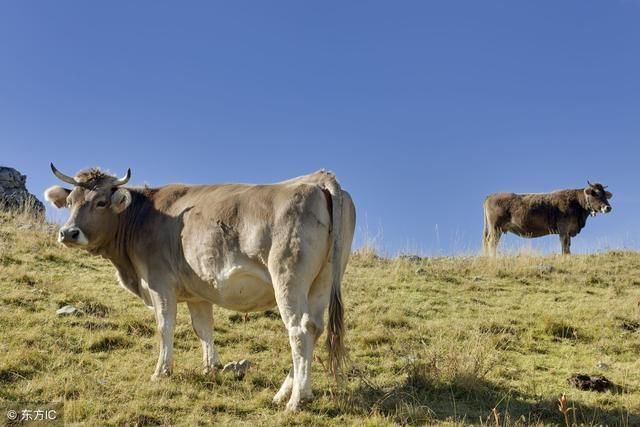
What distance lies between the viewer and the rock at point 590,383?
27.6 ft

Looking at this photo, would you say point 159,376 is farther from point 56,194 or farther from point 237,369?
point 56,194

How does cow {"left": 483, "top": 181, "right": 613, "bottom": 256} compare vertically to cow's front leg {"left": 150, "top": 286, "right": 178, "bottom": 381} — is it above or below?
above

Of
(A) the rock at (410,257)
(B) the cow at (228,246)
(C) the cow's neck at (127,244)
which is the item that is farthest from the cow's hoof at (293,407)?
(A) the rock at (410,257)

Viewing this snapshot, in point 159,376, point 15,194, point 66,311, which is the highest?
point 15,194

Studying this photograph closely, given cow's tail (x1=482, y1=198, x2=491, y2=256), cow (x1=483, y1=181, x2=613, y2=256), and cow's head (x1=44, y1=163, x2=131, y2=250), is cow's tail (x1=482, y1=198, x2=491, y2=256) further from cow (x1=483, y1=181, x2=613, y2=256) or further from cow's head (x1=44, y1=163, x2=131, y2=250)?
cow's head (x1=44, y1=163, x2=131, y2=250)

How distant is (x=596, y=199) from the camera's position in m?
24.0

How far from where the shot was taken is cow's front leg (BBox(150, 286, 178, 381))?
8.28 m

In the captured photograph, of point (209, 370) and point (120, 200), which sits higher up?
point (120, 200)

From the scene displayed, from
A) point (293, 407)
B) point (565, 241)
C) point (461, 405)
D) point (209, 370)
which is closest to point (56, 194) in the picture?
point (209, 370)

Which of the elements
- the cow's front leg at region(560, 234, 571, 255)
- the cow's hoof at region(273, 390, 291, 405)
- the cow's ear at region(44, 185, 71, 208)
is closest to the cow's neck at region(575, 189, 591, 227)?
the cow's front leg at region(560, 234, 571, 255)

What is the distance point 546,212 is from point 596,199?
184 cm

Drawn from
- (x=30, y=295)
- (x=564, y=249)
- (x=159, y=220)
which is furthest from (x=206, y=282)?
(x=564, y=249)

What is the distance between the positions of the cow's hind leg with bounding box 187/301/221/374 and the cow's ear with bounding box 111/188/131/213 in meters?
1.63

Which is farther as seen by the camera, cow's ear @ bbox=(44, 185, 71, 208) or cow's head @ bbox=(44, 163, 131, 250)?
cow's ear @ bbox=(44, 185, 71, 208)
